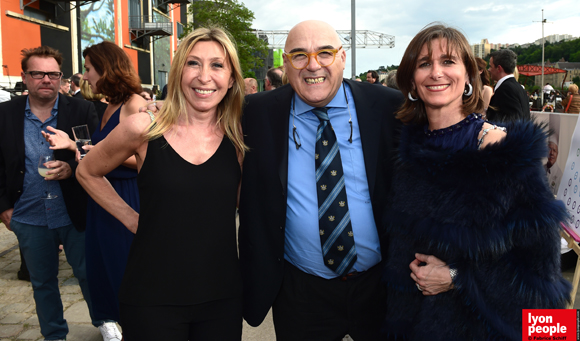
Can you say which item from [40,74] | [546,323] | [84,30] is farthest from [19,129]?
[84,30]

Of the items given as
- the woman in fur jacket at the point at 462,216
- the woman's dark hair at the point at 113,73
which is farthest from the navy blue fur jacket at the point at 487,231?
the woman's dark hair at the point at 113,73

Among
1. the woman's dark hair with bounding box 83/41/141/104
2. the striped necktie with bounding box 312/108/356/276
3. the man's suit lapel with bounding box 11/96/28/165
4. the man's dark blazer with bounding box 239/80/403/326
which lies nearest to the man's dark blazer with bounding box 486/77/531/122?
the man's dark blazer with bounding box 239/80/403/326

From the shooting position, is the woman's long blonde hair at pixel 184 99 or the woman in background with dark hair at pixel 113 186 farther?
the woman in background with dark hair at pixel 113 186

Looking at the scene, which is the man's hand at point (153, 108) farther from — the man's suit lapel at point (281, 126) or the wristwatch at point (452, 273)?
the wristwatch at point (452, 273)

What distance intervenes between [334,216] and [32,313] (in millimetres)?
3535

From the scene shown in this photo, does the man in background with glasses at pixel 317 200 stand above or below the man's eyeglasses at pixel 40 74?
below

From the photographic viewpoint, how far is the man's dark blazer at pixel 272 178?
237cm

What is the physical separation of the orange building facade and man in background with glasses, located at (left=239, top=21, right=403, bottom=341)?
604cm

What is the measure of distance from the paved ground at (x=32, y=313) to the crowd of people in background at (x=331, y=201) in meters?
1.64

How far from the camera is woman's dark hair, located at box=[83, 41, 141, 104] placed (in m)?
3.35

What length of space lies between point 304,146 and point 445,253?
3.07 feet

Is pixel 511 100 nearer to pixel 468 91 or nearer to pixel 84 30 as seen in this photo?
pixel 468 91

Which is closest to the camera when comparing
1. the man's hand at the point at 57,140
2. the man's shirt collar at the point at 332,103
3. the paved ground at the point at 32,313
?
the man's shirt collar at the point at 332,103

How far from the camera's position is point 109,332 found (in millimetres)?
3564
